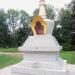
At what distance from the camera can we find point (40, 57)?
9320 mm

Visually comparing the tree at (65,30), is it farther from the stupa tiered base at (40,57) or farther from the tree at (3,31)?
the stupa tiered base at (40,57)

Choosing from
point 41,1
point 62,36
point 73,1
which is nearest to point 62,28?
point 62,36

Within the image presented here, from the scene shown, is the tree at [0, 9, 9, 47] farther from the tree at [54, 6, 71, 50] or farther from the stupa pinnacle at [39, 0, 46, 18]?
the stupa pinnacle at [39, 0, 46, 18]

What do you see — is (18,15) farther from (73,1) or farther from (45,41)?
(45,41)

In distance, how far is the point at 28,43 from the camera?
9.52 metres

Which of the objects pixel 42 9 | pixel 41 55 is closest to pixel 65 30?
pixel 42 9

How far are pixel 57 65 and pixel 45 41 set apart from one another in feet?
3.06

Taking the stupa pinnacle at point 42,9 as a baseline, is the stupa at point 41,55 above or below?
below

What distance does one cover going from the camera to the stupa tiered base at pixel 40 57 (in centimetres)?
902

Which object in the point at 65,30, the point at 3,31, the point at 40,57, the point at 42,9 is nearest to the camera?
the point at 40,57

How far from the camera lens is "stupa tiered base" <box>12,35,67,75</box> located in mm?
9016

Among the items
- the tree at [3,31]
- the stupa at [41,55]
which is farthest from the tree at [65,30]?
the stupa at [41,55]

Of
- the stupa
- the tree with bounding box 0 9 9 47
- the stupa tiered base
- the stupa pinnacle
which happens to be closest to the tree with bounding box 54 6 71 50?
the tree with bounding box 0 9 9 47

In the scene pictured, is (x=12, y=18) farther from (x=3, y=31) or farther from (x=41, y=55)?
(x=41, y=55)
